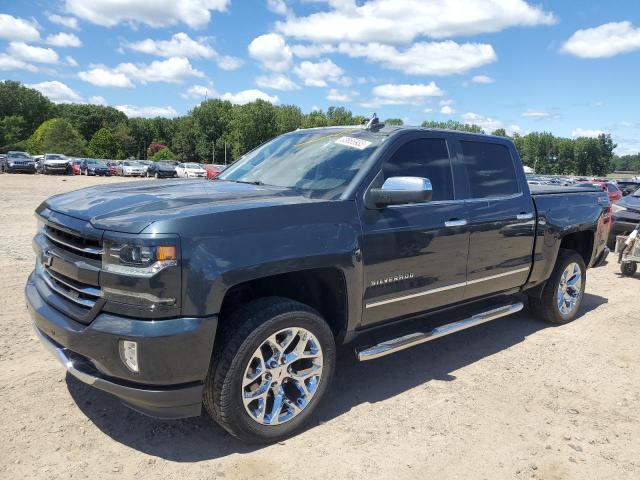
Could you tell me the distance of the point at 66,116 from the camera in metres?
121

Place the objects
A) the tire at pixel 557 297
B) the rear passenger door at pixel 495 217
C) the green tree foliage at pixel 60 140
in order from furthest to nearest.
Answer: the green tree foliage at pixel 60 140 → the tire at pixel 557 297 → the rear passenger door at pixel 495 217

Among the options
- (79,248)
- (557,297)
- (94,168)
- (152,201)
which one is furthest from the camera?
(94,168)

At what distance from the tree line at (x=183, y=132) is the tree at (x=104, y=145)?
0.20 m

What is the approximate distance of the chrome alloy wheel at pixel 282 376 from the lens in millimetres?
3049

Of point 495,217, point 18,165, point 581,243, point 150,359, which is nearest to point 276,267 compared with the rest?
point 150,359

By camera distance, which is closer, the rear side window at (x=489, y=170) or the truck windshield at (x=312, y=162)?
the truck windshield at (x=312, y=162)

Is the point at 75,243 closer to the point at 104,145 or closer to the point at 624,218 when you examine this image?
the point at 624,218

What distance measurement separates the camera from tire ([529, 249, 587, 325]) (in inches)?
218

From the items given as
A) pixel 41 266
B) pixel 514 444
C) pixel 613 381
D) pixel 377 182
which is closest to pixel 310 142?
pixel 377 182

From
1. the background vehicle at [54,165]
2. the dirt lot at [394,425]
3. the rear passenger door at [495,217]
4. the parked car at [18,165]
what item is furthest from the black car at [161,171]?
the rear passenger door at [495,217]

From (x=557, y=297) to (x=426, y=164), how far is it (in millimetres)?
2643

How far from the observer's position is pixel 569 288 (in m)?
5.84

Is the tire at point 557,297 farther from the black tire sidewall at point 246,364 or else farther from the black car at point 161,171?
the black car at point 161,171

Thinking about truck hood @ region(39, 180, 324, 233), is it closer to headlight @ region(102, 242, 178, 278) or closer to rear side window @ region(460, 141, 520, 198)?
headlight @ region(102, 242, 178, 278)
